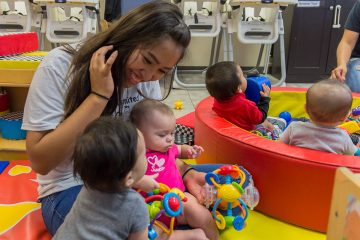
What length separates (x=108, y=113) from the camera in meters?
1.19

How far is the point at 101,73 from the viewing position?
1023 millimetres

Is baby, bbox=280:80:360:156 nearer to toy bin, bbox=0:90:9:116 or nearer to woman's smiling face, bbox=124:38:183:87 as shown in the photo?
woman's smiling face, bbox=124:38:183:87

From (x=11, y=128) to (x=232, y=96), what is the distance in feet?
3.99

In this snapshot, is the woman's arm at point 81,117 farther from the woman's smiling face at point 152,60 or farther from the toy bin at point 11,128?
the toy bin at point 11,128

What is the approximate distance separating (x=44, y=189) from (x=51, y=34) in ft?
10.1

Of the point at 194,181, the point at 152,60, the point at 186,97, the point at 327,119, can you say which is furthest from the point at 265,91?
the point at 186,97

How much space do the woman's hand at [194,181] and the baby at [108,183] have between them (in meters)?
0.48

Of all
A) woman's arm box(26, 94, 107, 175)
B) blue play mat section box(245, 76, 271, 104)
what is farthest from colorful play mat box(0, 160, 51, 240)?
blue play mat section box(245, 76, 271, 104)

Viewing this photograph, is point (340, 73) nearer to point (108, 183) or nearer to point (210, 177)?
point (210, 177)

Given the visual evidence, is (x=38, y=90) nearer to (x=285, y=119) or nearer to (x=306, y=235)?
(x=306, y=235)

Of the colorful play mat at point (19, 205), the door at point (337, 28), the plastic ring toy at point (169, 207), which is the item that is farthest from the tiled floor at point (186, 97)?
the plastic ring toy at point (169, 207)

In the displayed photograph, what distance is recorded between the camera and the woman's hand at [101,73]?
40.2 inches

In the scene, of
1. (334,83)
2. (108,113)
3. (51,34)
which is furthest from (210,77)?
(51,34)

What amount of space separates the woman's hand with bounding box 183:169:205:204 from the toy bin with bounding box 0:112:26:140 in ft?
3.56
